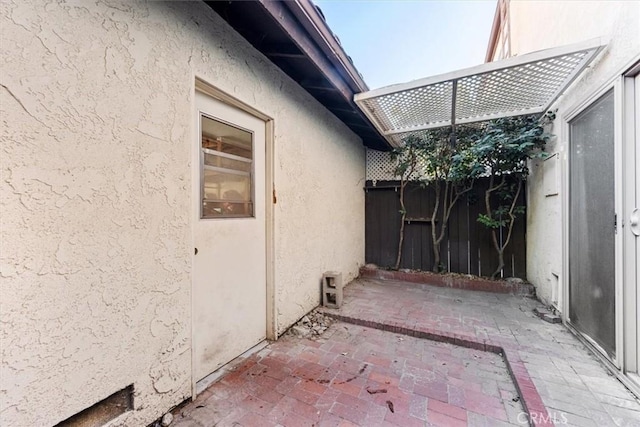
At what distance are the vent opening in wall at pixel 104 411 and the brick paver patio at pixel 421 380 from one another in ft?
1.35

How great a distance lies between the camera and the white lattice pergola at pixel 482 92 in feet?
9.46

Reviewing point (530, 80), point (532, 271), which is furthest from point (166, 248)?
point (532, 271)

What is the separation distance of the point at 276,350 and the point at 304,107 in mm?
3236

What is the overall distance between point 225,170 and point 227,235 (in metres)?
0.67

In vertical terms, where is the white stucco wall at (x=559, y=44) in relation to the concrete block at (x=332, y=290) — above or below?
above

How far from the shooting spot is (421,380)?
7.79 feet

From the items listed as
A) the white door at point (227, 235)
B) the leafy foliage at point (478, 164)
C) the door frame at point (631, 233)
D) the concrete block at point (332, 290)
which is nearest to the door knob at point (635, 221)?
the door frame at point (631, 233)

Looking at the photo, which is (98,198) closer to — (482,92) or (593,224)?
(593,224)

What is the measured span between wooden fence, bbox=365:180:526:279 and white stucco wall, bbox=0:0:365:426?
4.56m

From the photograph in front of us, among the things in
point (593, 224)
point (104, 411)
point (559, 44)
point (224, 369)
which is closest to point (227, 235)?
point (224, 369)

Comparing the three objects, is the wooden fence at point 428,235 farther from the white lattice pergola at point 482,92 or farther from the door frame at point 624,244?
the door frame at point 624,244

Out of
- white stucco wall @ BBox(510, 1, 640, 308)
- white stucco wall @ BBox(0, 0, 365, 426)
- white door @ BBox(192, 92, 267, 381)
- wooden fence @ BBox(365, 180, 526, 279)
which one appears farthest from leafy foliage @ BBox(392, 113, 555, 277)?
white stucco wall @ BBox(0, 0, 365, 426)

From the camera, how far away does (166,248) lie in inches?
76.4

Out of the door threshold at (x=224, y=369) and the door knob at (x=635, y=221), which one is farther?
the door threshold at (x=224, y=369)
